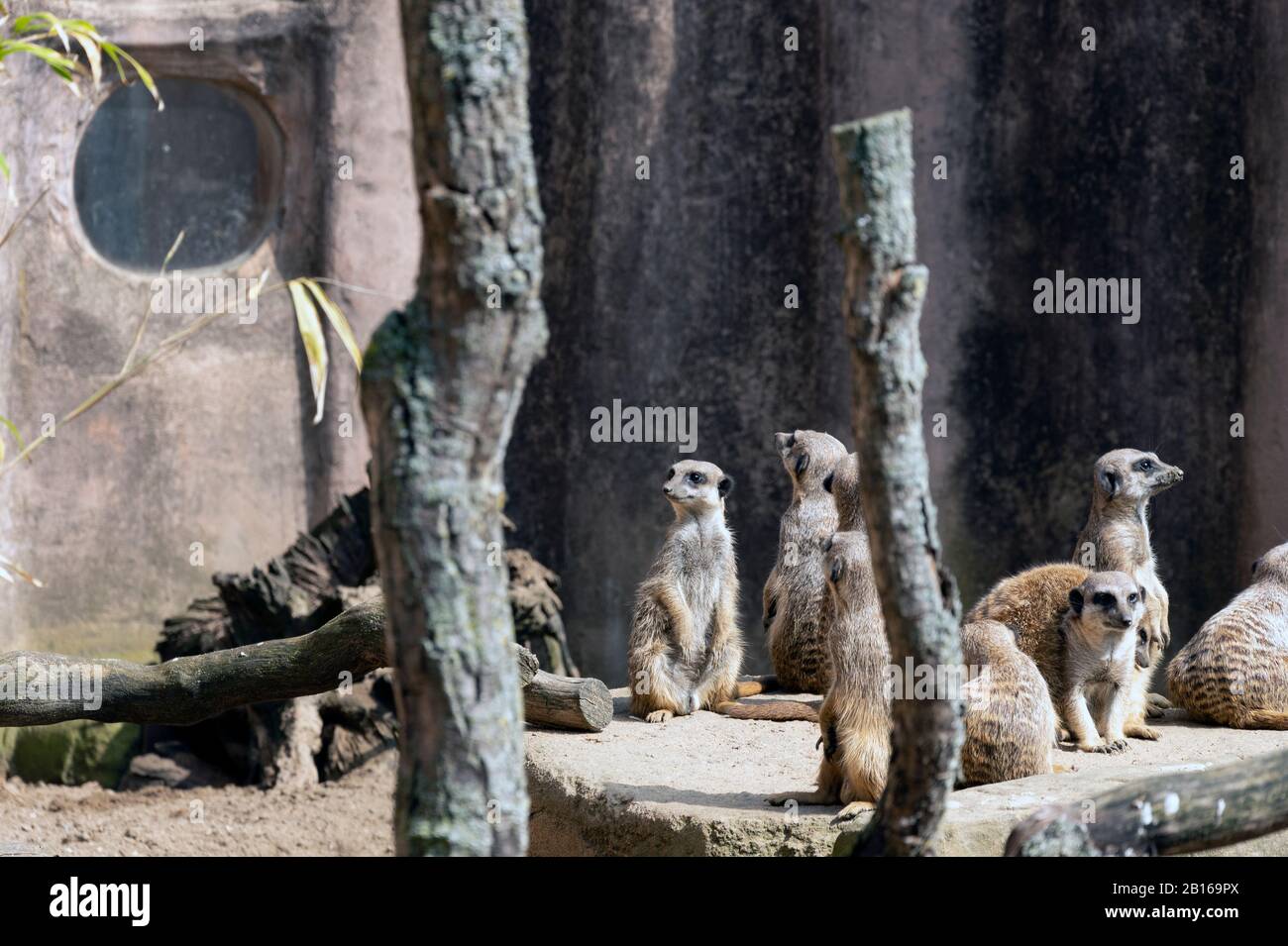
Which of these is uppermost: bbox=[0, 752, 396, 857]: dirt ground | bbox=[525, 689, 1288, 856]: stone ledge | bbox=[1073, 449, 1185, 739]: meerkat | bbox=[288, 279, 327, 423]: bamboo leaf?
bbox=[288, 279, 327, 423]: bamboo leaf

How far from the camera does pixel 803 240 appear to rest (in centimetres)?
864

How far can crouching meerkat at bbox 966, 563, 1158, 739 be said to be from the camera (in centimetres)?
523

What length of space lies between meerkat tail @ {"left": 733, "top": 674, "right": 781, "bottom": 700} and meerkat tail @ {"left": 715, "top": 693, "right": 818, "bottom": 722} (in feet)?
1.03

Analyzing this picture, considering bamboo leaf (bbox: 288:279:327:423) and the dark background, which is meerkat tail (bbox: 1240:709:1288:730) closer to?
the dark background

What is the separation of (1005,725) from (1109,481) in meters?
1.76

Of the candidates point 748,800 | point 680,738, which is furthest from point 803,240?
point 748,800

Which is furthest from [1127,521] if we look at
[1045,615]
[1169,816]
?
[1169,816]

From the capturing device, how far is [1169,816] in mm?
2852

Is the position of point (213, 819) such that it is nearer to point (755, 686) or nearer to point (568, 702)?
point (568, 702)

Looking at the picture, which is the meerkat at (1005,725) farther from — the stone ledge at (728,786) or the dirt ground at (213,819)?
the dirt ground at (213,819)

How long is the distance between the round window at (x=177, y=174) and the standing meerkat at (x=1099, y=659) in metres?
5.39

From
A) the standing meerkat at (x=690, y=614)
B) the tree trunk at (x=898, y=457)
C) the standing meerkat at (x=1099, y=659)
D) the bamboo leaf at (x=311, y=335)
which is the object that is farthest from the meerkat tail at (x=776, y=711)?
the tree trunk at (x=898, y=457)

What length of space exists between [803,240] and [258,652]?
488 centimetres

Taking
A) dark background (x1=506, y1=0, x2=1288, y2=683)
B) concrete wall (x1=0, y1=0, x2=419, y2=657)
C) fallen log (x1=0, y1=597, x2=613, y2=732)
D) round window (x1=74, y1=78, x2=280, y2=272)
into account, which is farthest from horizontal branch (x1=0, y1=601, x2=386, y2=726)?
round window (x1=74, y1=78, x2=280, y2=272)
